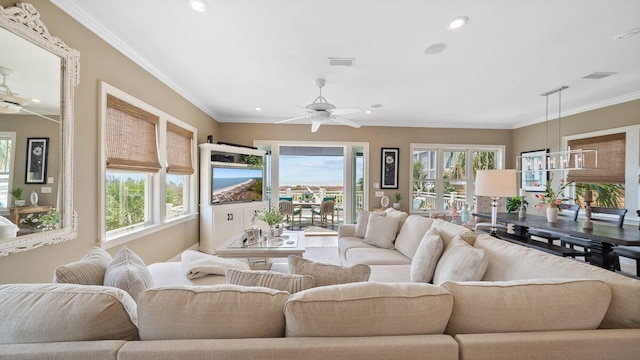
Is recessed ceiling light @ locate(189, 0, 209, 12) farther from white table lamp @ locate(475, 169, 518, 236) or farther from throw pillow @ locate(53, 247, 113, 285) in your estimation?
white table lamp @ locate(475, 169, 518, 236)

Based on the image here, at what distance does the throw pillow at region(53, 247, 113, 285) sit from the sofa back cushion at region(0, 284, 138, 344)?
24 centimetres

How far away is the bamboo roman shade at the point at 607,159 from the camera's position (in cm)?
390

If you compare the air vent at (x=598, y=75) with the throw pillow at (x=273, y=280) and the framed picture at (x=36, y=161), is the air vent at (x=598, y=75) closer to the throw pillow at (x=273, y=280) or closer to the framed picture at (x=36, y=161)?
the throw pillow at (x=273, y=280)

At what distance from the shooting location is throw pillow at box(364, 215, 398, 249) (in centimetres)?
301

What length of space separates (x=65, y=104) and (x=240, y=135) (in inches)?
143

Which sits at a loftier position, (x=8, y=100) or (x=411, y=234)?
(x=8, y=100)

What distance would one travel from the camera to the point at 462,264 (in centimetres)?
162

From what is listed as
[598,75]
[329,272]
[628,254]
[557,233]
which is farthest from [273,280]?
[598,75]

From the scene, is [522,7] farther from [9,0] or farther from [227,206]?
[227,206]

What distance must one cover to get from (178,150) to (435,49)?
11.9 feet

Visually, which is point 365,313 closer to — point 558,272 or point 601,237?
point 558,272

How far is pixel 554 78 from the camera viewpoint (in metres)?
3.24

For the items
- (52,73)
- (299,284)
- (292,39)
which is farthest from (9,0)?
(299,284)

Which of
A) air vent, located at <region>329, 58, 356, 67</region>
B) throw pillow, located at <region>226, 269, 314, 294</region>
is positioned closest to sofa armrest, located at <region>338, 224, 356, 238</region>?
air vent, located at <region>329, 58, 356, 67</region>
